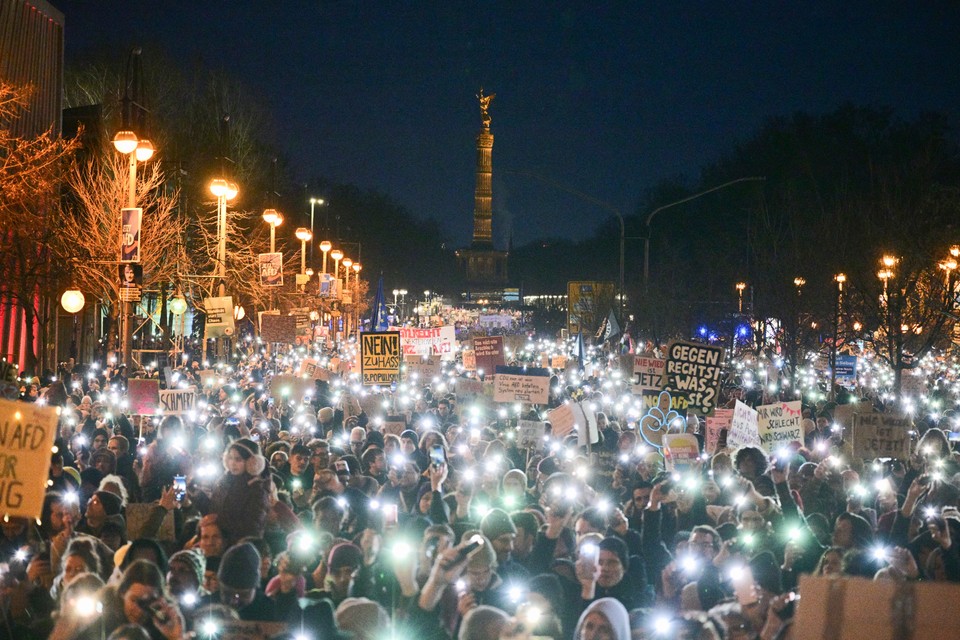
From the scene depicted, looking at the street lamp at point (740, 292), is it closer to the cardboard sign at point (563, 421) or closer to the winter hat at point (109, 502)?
the cardboard sign at point (563, 421)

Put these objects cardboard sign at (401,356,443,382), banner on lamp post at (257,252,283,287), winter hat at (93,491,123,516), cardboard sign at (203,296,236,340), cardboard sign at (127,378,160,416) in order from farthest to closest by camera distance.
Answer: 1. banner on lamp post at (257,252,283,287)
2. cardboard sign at (203,296,236,340)
3. cardboard sign at (401,356,443,382)
4. cardboard sign at (127,378,160,416)
5. winter hat at (93,491,123,516)

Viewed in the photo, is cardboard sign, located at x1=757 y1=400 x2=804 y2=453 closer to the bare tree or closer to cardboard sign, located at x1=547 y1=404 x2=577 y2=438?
cardboard sign, located at x1=547 y1=404 x2=577 y2=438

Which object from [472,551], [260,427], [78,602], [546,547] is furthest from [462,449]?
[78,602]

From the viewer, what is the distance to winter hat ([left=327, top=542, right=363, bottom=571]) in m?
6.74

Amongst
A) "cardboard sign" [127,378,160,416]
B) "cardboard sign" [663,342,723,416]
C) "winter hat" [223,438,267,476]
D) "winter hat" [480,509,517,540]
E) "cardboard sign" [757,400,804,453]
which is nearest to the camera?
"winter hat" [480,509,517,540]

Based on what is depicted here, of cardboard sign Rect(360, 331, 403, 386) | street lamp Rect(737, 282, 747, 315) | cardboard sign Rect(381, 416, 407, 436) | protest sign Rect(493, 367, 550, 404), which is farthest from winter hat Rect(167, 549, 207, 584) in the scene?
street lamp Rect(737, 282, 747, 315)

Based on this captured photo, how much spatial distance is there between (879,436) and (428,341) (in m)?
15.5

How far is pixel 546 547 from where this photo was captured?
26.0 ft

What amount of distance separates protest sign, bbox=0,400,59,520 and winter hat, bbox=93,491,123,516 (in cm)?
206

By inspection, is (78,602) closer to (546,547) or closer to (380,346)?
(546,547)

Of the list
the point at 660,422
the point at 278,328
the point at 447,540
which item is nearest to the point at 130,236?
the point at 278,328

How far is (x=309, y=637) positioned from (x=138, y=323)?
38551 mm

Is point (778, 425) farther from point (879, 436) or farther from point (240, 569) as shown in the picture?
point (240, 569)

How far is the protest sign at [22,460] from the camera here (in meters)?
6.10
